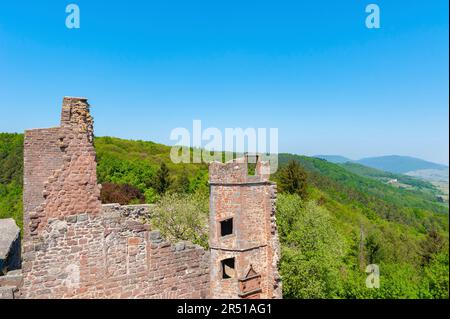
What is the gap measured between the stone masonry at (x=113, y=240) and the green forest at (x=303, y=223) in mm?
9264

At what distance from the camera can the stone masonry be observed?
9859 millimetres

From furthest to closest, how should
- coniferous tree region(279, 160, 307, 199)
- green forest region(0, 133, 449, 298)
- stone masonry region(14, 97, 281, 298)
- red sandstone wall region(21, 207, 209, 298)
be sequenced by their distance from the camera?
1. coniferous tree region(279, 160, 307, 199)
2. green forest region(0, 133, 449, 298)
3. stone masonry region(14, 97, 281, 298)
4. red sandstone wall region(21, 207, 209, 298)

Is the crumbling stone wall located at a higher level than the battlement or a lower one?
lower

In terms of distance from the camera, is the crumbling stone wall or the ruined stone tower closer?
the crumbling stone wall

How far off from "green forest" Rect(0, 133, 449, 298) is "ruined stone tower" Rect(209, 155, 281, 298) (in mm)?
8996

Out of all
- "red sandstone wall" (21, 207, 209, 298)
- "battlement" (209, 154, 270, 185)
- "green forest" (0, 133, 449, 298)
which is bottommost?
"green forest" (0, 133, 449, 298)

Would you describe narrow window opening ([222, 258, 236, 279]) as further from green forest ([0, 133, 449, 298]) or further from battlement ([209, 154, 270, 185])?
green forest ([0, 133, 449, 298])

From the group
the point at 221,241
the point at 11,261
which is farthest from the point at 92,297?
the point at 11,261

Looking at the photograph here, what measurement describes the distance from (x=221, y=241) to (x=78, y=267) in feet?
17.7

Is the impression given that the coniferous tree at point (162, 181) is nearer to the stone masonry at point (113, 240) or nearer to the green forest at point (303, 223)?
the green forest at point (303, 223)

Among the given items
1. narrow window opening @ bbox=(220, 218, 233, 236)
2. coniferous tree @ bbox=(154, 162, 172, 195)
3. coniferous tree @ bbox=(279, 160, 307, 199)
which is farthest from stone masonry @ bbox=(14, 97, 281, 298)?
coniferous tree @ bbox=(154, 162, 172, 195)

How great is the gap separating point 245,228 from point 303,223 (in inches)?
645

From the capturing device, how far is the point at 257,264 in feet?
46.3
